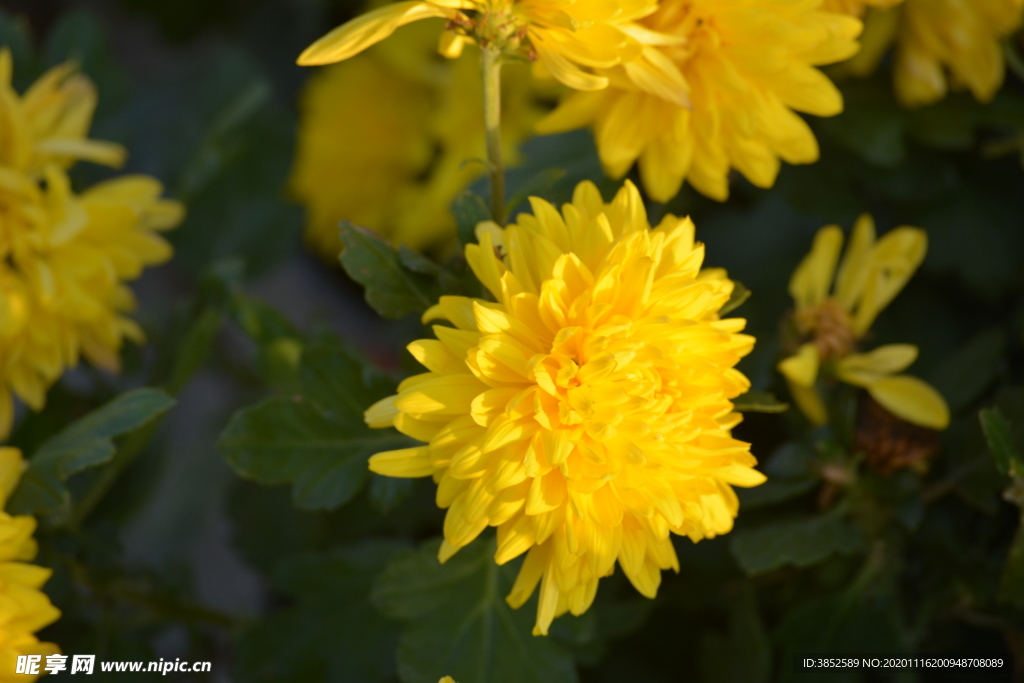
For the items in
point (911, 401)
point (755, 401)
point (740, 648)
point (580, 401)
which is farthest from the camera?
point (740, 648)

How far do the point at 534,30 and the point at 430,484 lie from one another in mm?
491

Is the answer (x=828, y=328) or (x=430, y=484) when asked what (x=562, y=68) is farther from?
(x=430, y=484)

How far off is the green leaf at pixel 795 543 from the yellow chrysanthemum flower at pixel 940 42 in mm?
414

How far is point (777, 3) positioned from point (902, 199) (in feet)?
1.21

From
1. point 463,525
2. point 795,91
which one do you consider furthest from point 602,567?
point 795,91

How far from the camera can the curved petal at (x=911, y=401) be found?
663 mm

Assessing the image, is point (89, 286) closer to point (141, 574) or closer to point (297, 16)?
point (141, 574)

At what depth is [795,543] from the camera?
0.65 m

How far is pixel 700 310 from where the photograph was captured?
48 centimetres

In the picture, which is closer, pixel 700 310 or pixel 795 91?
pixel 700 310

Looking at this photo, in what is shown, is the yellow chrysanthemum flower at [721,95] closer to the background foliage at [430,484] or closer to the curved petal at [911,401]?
the background foliage at [430,484]

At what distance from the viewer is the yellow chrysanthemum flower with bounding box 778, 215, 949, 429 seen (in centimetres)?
67

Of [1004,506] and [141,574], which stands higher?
[1004,506]

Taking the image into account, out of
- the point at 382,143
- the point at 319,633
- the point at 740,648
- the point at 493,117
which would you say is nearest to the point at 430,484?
the point at 319,633
